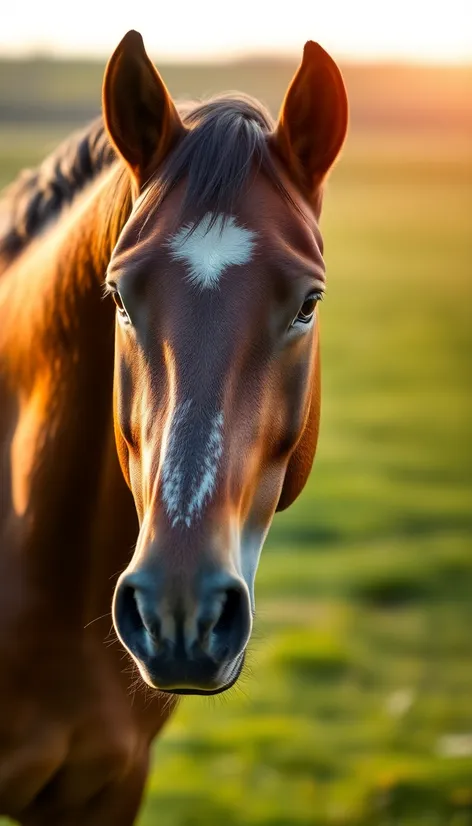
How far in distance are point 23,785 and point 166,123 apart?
1.62m

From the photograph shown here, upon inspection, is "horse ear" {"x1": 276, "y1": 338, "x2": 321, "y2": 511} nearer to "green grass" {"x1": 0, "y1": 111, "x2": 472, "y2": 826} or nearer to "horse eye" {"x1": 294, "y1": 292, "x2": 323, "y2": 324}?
"horse eye" {"x1": 294, "y1": 292, "x2": 323, "y2": 324}

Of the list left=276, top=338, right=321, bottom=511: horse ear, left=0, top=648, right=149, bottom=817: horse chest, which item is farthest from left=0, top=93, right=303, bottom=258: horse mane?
left=0, top=648, right=149, bottom=817: horse chest

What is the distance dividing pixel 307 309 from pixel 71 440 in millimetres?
744

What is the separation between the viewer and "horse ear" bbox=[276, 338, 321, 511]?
230 centimetres

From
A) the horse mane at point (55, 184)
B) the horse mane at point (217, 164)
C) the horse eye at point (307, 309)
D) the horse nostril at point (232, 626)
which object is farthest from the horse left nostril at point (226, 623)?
the horse mane at point (55, 184)

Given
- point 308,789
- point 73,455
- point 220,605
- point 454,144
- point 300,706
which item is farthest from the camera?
point 454,144

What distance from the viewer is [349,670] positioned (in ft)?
16.9

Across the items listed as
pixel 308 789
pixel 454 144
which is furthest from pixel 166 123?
pixel 454 144

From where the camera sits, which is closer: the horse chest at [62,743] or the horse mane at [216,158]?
the horse mane at [216,158]

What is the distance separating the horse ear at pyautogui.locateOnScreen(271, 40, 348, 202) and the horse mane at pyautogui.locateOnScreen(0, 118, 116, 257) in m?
0.60

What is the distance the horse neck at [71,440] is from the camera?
99.1 inches

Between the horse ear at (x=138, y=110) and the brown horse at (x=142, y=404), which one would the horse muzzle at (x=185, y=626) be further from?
the horse ear at (x=138, y=110)

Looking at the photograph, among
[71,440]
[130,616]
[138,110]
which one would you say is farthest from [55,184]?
[130,616]

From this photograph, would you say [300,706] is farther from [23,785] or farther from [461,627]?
[23,785]
